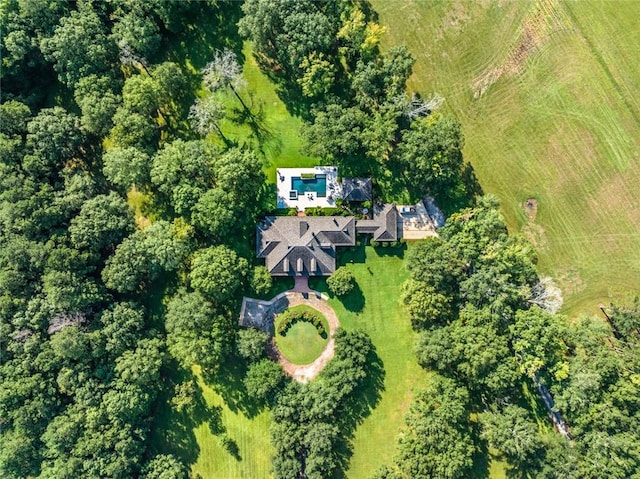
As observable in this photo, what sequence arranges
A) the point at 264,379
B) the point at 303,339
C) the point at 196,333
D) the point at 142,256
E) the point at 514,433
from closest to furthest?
the point at 514,433 → the point at 196,333 → the point at 142,256 → the point at 264,379 → the point at 303,339

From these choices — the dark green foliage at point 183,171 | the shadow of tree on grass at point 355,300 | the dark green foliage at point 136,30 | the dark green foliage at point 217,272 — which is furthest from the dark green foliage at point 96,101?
the shadow of tree on grass at point 355,300

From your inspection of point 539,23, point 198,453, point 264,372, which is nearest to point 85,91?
point 264,372

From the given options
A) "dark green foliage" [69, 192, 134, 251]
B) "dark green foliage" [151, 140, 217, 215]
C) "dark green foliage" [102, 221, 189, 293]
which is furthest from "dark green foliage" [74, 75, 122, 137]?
"dark green foliage" [102, 221, 189, 293]

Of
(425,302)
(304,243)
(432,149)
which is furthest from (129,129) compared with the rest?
(425,302)

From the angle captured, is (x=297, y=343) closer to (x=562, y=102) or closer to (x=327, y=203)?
(x=327, y=203)

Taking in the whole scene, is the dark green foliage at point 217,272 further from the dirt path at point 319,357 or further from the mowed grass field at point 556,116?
the mowed grass field at point 556,116

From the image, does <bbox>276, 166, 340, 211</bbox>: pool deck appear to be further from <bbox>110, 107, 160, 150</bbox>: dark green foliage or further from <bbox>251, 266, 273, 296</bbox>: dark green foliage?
<bbox>110, 107, 160, 150</bbox>: dark green foliage

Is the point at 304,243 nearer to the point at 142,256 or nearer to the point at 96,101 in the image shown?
the point at 142,256
